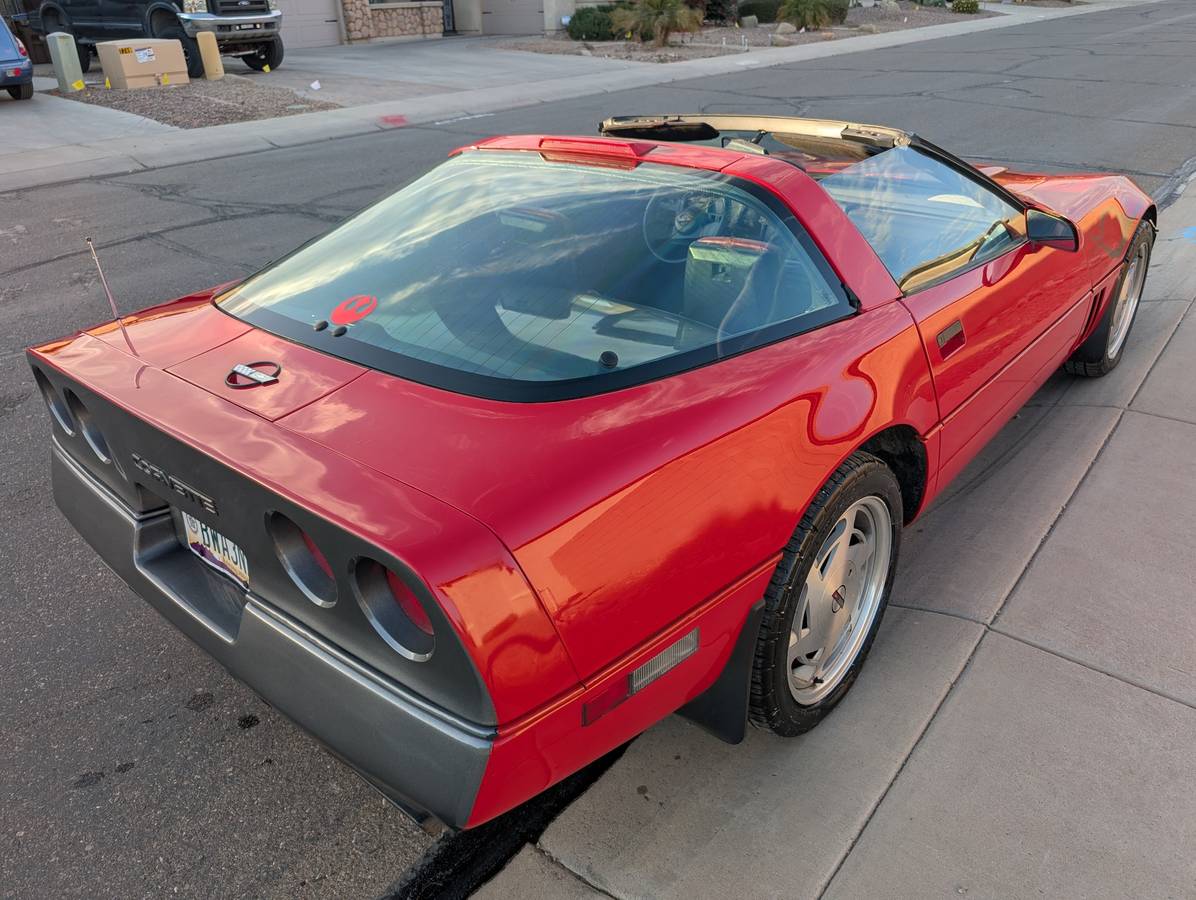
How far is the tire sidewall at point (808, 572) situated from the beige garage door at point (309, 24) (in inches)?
906

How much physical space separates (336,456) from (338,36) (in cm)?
2453

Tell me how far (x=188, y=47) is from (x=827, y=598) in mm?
16909

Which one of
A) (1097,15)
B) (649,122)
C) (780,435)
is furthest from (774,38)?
(780,435)

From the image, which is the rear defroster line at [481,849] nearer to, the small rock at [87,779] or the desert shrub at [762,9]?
the small rock at [87,779]

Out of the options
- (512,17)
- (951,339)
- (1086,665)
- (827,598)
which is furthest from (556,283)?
(512,17)

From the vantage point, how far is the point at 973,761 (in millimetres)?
2320

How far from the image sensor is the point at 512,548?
1620mm

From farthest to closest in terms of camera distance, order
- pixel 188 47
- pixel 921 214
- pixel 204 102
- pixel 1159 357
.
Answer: pixel 188 47, pixel 204 102, pixel 1159 357, pixel 921 214

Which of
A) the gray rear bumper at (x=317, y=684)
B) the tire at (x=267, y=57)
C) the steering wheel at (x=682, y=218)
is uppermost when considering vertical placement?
the steering wheel at (x=682, y=218)

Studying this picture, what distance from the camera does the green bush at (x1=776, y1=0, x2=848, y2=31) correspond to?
24156mm

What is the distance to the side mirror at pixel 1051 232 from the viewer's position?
3.21 metres

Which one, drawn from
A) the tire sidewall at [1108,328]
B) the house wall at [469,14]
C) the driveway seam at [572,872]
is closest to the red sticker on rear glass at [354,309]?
the driveway seam at [572,872]

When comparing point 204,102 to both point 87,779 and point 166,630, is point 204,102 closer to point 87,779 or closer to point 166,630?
point 166,630

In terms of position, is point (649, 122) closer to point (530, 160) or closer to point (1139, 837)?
point (530, 160)
